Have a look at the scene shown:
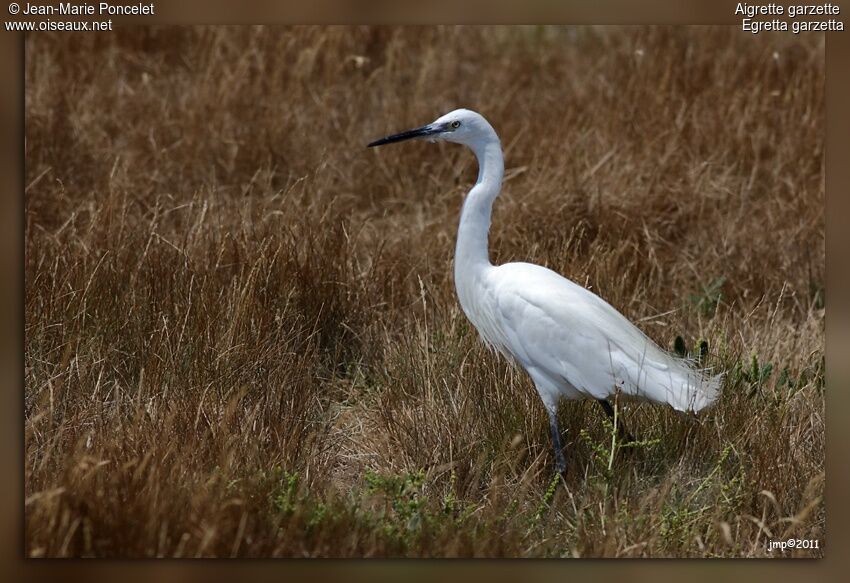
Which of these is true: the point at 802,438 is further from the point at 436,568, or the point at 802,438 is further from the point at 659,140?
the point at 659,140

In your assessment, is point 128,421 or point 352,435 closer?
point 128,421

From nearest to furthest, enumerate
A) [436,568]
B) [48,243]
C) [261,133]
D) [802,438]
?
1. [436,568]
2. [802,438]
3. [48,243]
4. [261,133]

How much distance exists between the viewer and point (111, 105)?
5430mm

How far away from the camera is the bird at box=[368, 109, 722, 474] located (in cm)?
332

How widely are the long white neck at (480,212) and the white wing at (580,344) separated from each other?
0.10 meters

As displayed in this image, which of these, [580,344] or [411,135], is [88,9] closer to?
[411,135]

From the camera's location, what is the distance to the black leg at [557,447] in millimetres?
3270

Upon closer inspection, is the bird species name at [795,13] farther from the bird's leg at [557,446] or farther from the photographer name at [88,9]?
the photographer name at [88,9]

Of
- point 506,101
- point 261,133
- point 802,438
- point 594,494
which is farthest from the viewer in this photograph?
point 506,101

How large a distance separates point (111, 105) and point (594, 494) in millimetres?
3422

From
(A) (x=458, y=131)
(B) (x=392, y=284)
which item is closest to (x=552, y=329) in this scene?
(A) (x=458, y=131)

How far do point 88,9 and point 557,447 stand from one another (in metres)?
1.84

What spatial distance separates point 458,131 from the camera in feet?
11.4

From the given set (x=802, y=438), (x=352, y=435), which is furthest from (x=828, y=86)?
(x=352, y=435)
